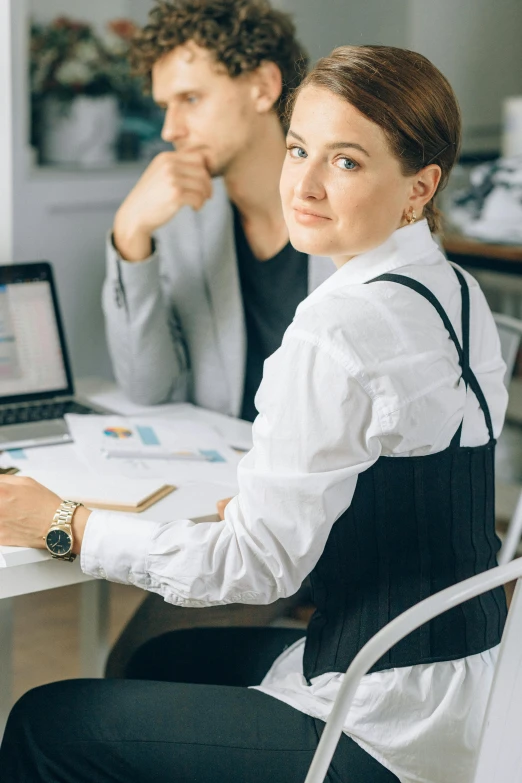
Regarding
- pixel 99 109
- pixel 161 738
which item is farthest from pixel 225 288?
pixel 161 738

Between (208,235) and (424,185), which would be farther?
(208,235)

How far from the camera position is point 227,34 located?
1.78 m

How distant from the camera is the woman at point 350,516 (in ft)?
3.33

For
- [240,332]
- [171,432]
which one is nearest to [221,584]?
[171,432]

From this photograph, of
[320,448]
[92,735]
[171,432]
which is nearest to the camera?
[320,448]

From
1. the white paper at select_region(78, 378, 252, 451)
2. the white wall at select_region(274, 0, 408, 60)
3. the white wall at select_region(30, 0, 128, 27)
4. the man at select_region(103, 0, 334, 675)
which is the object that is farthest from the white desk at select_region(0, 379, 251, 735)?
the white wall at select_region(274, 0, 408, 60)

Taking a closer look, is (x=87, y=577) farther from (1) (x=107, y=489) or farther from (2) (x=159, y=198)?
(2) (x=159, y=198)

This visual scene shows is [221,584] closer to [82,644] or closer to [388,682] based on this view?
[388,682]

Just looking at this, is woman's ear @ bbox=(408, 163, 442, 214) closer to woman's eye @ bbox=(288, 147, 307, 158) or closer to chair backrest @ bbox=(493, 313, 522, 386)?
woman's eye @ bbox=(288, 147, 307, 158)

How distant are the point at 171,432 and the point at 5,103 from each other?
0.70 m

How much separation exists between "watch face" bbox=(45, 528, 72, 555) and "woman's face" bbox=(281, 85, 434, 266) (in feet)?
1.43

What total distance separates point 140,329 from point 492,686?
3.57 ft

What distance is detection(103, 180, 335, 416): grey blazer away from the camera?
1.83 metres

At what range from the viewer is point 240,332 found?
186 cm
